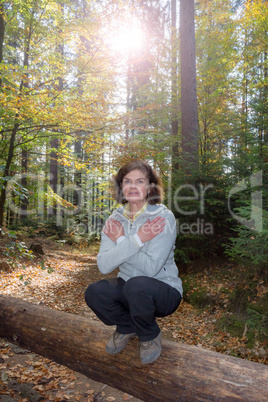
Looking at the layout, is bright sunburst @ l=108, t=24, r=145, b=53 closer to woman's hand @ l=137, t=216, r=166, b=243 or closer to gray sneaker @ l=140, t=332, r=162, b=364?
woman's hand @ l=137, t=216, r=166, b=243

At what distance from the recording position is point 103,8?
10.9 meters

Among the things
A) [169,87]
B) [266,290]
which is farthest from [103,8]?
[266,290]

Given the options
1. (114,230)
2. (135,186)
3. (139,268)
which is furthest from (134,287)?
(135,186)

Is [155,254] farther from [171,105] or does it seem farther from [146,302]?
Answer: [171,105]

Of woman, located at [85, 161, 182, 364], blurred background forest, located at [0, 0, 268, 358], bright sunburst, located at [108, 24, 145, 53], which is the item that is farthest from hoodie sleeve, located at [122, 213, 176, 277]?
bright sunburst, located at [108, 24, 145, 53]

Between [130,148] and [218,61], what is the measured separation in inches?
168

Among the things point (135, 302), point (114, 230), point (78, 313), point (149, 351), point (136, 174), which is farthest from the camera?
point (78, 313)

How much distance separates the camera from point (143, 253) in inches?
103

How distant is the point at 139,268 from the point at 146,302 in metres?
0.33

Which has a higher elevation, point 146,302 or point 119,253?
point 119,253

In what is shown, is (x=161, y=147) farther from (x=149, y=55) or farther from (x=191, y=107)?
(x=149, y=55)

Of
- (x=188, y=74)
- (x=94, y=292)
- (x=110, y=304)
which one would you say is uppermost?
(x=188, y=74)

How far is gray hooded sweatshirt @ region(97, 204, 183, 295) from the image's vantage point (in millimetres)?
2564

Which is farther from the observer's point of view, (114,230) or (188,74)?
(188,74)
